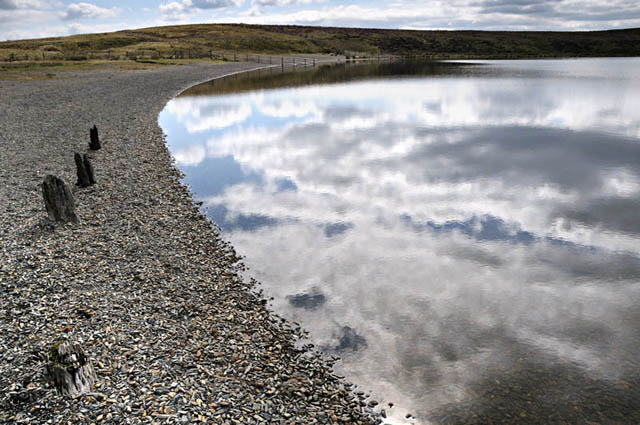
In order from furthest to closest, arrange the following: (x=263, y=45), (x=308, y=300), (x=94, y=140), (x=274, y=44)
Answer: (x=274, y=44) < (x=263, y=45) < (x=94, y=140) < (x=308, y=300)

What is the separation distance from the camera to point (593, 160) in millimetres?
24203

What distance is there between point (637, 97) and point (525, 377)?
5272cm

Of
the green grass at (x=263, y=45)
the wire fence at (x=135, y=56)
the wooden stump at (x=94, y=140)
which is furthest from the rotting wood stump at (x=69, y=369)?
the green grass at (x=263, y=45)

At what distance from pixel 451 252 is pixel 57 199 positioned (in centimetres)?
1174

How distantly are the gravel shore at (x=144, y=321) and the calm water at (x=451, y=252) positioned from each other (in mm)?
974

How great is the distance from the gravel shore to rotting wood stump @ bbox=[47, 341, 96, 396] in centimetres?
16

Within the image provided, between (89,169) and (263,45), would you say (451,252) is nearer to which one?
(89,169)

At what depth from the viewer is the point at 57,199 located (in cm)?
1304

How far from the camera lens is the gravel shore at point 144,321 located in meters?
6.65

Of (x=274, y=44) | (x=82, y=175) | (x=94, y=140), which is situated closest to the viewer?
(x=82, y=175)

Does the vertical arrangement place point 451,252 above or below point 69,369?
below

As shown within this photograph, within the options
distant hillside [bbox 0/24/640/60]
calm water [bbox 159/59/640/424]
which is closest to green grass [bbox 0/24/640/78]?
distant hillside [bbox 0/24/640/60]

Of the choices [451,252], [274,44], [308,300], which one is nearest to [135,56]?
[274,44]

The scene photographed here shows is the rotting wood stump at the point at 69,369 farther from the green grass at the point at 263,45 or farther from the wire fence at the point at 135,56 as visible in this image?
the green grass at the point at 263,45
